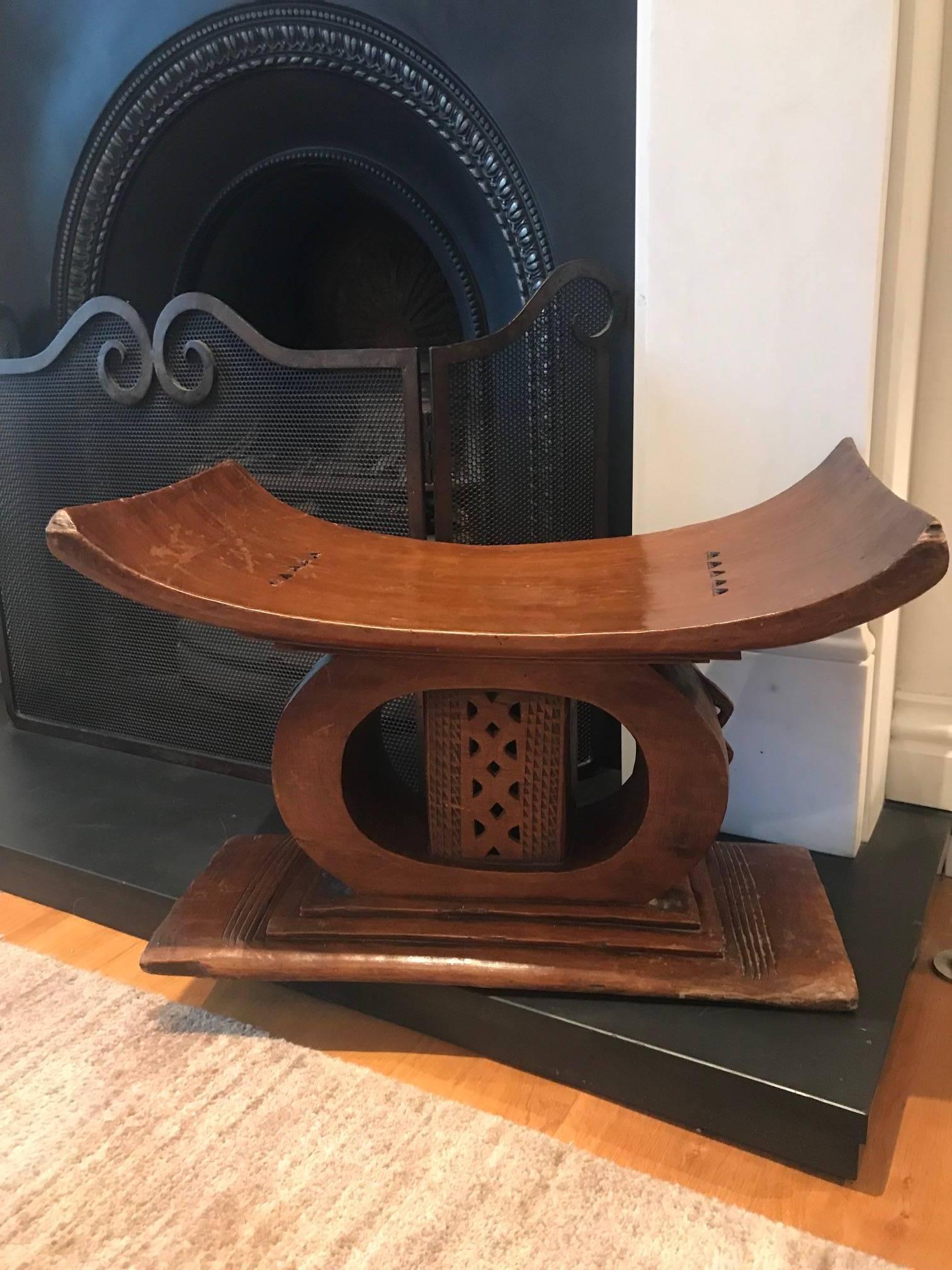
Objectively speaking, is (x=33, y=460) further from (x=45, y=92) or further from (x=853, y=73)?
(x=853, y=73)

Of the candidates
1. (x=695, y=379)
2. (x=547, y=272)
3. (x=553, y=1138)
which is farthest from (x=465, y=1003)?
(x=547, y=272)

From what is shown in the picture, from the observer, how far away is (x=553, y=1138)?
2.31ft

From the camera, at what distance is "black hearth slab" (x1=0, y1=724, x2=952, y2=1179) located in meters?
0.68

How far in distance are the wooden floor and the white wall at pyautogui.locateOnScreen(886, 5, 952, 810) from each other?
0.18m

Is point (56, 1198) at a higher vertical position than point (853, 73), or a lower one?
lower

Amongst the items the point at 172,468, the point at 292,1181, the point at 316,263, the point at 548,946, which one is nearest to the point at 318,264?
the point at 316,263

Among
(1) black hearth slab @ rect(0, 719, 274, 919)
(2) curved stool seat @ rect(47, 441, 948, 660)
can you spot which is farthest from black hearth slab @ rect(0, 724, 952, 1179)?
(2) curved stool seat @ rect(47, 441, 948, 660)

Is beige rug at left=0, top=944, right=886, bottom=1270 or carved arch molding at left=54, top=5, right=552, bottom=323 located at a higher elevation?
carved arch molding at left=54, top=5, right=552, bottom=323

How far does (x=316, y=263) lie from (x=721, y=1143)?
52.9 inches

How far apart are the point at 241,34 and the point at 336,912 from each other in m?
1.12

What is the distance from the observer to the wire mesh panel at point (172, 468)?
3.45ft

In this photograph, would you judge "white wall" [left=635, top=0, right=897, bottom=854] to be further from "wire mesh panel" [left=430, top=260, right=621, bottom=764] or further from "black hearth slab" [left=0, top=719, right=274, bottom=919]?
"black hearth slab" [left=0, top=719, right=274, bottom=919]

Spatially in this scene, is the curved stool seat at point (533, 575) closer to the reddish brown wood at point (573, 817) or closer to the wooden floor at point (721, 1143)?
the reddish brown wood at point (573, 817)

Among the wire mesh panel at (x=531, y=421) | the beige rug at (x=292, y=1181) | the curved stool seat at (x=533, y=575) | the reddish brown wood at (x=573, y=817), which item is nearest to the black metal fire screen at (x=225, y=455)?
the wire mesh panel at (x=531, y=421)
